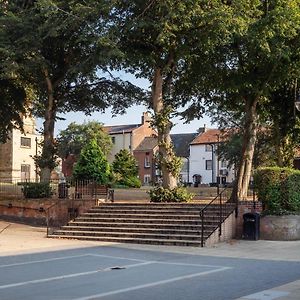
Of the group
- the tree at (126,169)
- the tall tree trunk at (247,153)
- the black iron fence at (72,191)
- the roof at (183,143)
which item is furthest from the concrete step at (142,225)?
the roof at (183,143)

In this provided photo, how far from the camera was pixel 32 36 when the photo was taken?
89.9 ft

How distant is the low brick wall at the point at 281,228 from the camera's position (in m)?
21.0

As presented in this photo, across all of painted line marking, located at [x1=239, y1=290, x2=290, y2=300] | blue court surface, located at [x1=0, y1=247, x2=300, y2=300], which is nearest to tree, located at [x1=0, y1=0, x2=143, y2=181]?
blue court surface, located at [x1=0, y1=247, x2=300, y2=300]

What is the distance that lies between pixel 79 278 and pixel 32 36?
58.2ft

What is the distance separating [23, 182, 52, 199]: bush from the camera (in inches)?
1182

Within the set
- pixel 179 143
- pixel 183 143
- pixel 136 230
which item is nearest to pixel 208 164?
pixel 183 143

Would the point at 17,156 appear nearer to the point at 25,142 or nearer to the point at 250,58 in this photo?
the point at 25,142

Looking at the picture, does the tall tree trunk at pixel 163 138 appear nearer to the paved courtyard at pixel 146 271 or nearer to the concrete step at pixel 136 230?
the concrete step at pixel 136 230

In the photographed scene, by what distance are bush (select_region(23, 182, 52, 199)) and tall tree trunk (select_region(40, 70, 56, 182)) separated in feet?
4.73

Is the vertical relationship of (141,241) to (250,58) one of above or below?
below

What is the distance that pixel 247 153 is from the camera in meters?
26.5

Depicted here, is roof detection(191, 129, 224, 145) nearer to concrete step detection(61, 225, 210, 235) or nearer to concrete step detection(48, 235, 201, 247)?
concrete step detection(61, 225, 210, 235)

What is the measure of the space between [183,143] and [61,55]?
6256 centimetres

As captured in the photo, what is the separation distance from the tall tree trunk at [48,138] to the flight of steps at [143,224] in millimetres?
7030
